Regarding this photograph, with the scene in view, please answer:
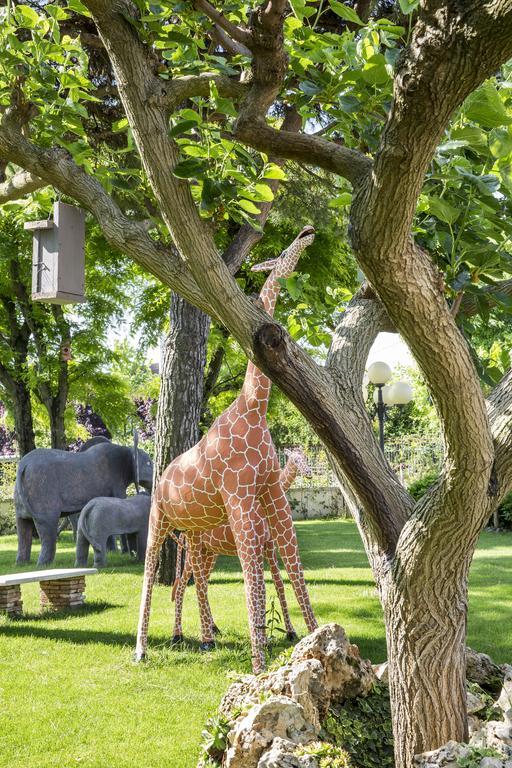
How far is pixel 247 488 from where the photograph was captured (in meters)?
5.14

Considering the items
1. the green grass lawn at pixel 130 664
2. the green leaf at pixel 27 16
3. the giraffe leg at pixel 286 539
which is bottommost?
the green grass lawn at pixel 130 664

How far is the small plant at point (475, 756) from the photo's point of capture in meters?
2.62

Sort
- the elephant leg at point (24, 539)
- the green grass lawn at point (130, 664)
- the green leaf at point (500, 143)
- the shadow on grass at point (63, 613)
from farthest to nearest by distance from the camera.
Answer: the elephant leg at point (24, 539), the shadow on grass at point (63, 613), the green grass lawn at point (130, 664), the green leaf at point (500, 143)

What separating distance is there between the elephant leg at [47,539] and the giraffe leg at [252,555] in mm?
6631

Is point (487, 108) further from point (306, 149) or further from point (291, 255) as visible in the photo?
point (291, 255)

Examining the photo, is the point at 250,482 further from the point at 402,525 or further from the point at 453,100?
→ the point at 453,100

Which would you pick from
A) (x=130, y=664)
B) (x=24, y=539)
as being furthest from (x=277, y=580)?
(x=24, y=539)

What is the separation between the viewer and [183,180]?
2.89 m

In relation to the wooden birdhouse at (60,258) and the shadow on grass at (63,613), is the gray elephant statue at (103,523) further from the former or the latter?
the wooden birdhouse at (60,258)

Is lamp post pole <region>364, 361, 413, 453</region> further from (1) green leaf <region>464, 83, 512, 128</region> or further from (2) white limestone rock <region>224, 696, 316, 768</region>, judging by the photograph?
(1) green leaf <region>464, 83, 512, 128</region>

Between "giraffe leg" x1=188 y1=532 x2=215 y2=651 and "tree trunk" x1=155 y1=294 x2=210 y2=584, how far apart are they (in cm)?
265

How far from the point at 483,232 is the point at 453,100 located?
598mm

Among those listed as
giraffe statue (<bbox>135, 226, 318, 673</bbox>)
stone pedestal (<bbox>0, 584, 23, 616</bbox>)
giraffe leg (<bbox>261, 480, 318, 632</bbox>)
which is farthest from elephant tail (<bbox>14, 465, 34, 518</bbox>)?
giraffe leg (<bbox>261, 480, 318, 632</bbox>)

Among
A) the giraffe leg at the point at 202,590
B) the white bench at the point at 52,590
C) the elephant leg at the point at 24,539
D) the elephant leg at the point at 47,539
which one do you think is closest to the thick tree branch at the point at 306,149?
the giraffe leg at the point at 202,590
